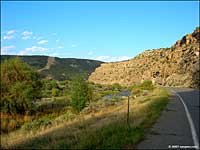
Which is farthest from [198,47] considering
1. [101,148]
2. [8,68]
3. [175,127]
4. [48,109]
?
[101,148]

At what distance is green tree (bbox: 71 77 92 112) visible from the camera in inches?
1156

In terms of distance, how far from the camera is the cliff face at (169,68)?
6306 cm

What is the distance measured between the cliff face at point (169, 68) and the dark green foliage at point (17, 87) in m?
30.2

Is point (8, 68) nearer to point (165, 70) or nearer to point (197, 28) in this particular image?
point (165, 70)

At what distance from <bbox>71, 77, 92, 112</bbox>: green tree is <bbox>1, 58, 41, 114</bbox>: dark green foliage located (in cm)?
356

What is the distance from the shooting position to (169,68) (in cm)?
7481

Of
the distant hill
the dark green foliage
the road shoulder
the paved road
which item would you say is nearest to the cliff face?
the dark green foliage

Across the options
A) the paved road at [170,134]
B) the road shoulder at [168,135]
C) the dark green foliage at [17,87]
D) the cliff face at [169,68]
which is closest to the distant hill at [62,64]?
the cliff face at [169,68]

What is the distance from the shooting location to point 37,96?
2998cm

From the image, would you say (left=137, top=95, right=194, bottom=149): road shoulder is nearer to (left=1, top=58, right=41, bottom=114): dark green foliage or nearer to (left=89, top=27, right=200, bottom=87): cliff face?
(left=1, top=58, right=41, bottom=114): dark green foliage

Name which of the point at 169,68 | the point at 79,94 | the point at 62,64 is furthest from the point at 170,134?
the point at 62,64

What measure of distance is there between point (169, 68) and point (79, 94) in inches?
1913

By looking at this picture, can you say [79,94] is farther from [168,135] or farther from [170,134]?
[168,135]

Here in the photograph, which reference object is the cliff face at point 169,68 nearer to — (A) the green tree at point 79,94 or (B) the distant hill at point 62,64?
(A) the green tree at point 79,94
